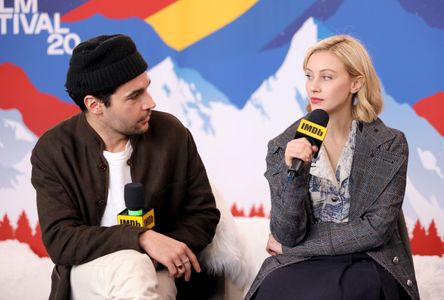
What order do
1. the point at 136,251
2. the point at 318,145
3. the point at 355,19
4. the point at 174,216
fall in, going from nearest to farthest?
the point at 318,145 → the point at 136,251 → the point at 174,216 → the point at 355,19

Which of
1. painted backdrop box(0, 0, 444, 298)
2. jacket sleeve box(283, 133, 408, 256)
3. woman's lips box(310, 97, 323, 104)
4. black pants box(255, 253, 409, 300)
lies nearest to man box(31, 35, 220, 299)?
black pants box(255, 253, 409, 300)

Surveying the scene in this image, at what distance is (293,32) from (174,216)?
160 cm

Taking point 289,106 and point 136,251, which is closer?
point 136,251

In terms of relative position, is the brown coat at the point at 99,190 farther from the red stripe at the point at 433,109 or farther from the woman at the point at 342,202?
the red stripe at the point at 433,109

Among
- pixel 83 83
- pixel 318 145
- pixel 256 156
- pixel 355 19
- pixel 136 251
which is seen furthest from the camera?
pixel 256 156

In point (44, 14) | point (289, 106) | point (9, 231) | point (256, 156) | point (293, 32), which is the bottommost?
point (9, 231)

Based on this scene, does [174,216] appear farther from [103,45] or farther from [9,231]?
[9,231]

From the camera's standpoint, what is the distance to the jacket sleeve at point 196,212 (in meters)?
2.57

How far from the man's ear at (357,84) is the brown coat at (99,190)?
62 centimetres

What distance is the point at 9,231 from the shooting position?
421 cm

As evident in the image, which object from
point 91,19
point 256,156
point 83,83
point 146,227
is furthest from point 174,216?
point 91,19

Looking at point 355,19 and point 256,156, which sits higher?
point 355,19

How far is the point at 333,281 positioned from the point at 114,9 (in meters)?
2.40

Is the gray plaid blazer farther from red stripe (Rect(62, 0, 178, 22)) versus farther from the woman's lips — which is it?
red stripe (Rect(62, 0, 178, 22))
